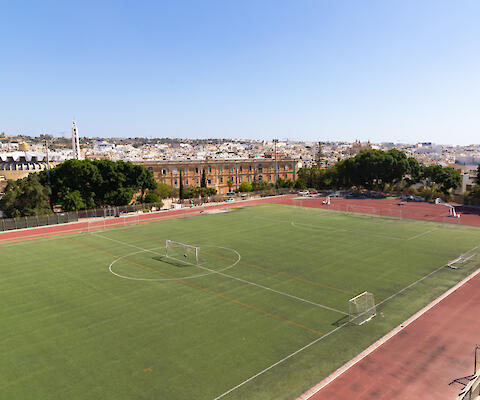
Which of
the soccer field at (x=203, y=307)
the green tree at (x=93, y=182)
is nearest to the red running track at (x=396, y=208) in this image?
the soccer field at (x=203, y=307)

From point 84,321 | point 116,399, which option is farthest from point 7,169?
point 116,399

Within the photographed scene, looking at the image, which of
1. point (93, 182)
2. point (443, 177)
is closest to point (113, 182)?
point (93, 182)

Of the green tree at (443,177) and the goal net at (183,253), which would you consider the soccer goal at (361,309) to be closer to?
the goal net at (183,253)

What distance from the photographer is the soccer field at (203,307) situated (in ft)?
52.0

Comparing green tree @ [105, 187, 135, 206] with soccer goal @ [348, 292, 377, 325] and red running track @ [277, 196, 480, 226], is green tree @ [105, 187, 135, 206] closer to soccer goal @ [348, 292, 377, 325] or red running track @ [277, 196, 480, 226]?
red running track @ [277, 196, 480, 226]

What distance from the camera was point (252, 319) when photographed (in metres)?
21.5

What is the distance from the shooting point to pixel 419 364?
1659cm

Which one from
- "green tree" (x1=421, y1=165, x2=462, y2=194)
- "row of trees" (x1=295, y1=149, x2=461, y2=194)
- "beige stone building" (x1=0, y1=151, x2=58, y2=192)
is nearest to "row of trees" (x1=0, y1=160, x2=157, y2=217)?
"row of trees" (x1=295, y1=149, x2=461, y2=194)

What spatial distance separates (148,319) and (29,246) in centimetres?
2717

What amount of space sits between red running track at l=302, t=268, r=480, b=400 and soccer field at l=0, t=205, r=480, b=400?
997mm

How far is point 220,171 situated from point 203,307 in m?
82.9

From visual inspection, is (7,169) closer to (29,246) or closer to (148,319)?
(29,246)

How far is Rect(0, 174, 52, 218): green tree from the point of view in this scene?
52.9 meters

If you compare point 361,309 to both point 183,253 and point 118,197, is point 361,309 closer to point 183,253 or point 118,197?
point 183,253
